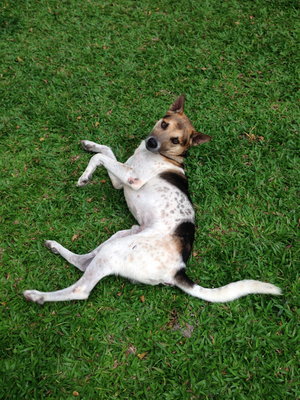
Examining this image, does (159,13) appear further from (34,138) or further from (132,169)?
(132,169)

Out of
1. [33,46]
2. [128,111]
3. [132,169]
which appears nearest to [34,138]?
[128,111]

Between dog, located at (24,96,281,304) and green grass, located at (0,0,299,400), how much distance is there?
0.24 m

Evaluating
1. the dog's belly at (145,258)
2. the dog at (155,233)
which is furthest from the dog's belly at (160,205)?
the dog's belly at (145,258)

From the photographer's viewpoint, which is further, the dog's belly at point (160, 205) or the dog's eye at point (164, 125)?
the dog's eye at point (164, 125)

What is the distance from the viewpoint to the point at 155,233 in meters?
3.90

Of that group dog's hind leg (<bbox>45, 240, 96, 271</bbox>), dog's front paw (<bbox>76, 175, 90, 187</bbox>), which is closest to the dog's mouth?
dog's front paw (<bbox>76, 175, 90, 187</bbox>)

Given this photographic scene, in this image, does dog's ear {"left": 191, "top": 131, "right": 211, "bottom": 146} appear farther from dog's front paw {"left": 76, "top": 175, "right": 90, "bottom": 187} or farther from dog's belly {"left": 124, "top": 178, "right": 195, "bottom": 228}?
dog's front paw {"left": 76, "top": 175, "right": 90, "bottom": 187}

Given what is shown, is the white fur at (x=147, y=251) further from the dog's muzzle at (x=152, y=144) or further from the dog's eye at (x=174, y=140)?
the dog's eye at (x=174, y=140)

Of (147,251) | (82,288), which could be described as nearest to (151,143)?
(147,251)

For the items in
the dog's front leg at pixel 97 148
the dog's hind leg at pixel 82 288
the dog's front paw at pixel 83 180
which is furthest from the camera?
the dog's front leg at pixel 97 148

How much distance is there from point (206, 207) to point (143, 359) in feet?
7.03

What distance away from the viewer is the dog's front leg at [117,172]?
4394mm

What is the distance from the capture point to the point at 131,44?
709 centimetres

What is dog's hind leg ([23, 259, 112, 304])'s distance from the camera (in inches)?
150
